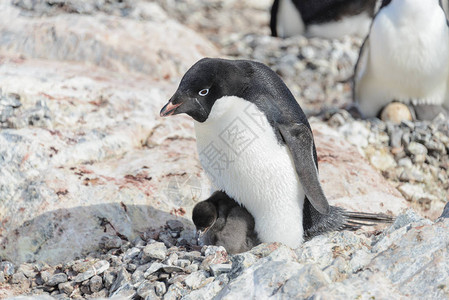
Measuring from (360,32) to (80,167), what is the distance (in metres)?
5.19

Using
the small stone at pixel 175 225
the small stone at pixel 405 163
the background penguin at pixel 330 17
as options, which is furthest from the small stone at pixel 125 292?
the background penguin at pixel 330 17

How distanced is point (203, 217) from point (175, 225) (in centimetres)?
64

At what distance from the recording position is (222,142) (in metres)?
3.30

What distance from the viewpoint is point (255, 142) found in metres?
3.27

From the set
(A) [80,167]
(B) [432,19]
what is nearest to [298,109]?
(A) [80,167]

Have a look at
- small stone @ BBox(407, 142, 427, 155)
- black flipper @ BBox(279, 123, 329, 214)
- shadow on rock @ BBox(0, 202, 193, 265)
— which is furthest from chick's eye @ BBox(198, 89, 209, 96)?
small stone @ BBox(407, 142, 427, 155)

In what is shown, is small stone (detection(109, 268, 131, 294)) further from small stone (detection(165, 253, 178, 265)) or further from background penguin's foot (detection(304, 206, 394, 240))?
background penguin's foot (detection(304, 206, 394, 240))

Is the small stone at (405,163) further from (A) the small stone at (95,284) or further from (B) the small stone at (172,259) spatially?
(A) the small stone at (95,284)

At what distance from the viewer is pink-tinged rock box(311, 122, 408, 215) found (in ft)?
13.9

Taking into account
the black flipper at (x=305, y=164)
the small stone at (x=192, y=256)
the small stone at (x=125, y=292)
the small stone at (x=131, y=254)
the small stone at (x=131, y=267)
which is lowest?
the small stone at (x=131, y=254)

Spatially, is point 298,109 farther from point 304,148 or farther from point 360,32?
point 360,32

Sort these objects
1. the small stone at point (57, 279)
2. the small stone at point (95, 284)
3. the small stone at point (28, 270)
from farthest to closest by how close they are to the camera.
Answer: the small stone at point (28, 270)
the small stone at point (57, 279)
the small stone at point (95, 284)

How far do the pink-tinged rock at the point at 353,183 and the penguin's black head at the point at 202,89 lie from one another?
127 cm

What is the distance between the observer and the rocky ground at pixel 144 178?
8.66 feet
